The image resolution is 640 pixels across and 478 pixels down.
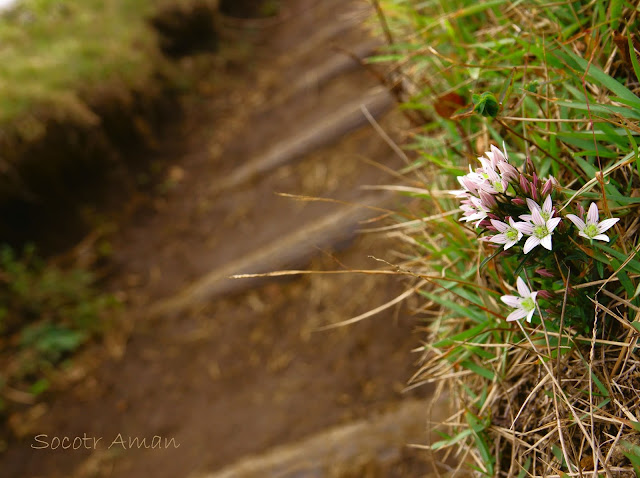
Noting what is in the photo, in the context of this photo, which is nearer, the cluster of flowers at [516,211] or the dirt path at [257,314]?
the cluster of flowers at [516,211]

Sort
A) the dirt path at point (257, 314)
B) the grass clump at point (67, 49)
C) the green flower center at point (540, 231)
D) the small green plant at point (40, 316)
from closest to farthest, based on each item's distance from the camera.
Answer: the green flower center at point (540, 231)
the dirt path at point (257, 314)
the small green plant at point (40, 316)
the grass clump at point (67, 49)

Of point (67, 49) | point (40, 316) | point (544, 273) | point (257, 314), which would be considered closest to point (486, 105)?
point (544, 273)

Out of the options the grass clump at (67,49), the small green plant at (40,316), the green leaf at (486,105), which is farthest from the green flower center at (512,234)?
the grass clump at (67,49)

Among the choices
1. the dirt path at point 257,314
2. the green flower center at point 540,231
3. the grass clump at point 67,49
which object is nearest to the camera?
the green flower center at point 540,231

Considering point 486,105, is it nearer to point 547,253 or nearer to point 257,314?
point 547,253

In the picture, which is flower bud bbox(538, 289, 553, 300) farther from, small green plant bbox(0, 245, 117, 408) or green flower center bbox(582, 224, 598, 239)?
small green plant bbox(0, 245, 117, 408)

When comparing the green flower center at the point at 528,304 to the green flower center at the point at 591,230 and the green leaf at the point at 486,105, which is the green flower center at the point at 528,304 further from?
the green leaf at the point at 486,105
